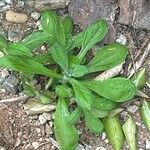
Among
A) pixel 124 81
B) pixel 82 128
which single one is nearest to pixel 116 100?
pixel 124 81

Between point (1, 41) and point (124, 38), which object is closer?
point (1, 41)

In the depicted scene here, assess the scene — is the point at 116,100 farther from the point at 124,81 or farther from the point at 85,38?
the point at 85,38

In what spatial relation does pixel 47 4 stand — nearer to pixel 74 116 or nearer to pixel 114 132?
pixel 74 116

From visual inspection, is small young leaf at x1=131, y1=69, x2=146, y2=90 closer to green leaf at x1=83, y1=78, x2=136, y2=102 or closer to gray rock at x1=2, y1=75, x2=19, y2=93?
green leaf at x1=83, y1=78, x2=136, y2=102

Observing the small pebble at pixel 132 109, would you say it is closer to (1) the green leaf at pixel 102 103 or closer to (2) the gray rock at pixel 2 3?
(1) the green leaf at pixel 102 103

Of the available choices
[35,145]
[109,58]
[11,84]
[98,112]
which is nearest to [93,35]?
[109,58]

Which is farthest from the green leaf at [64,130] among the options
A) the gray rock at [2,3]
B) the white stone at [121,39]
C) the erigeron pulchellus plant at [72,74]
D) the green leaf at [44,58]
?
the gray rock at [2,3]
